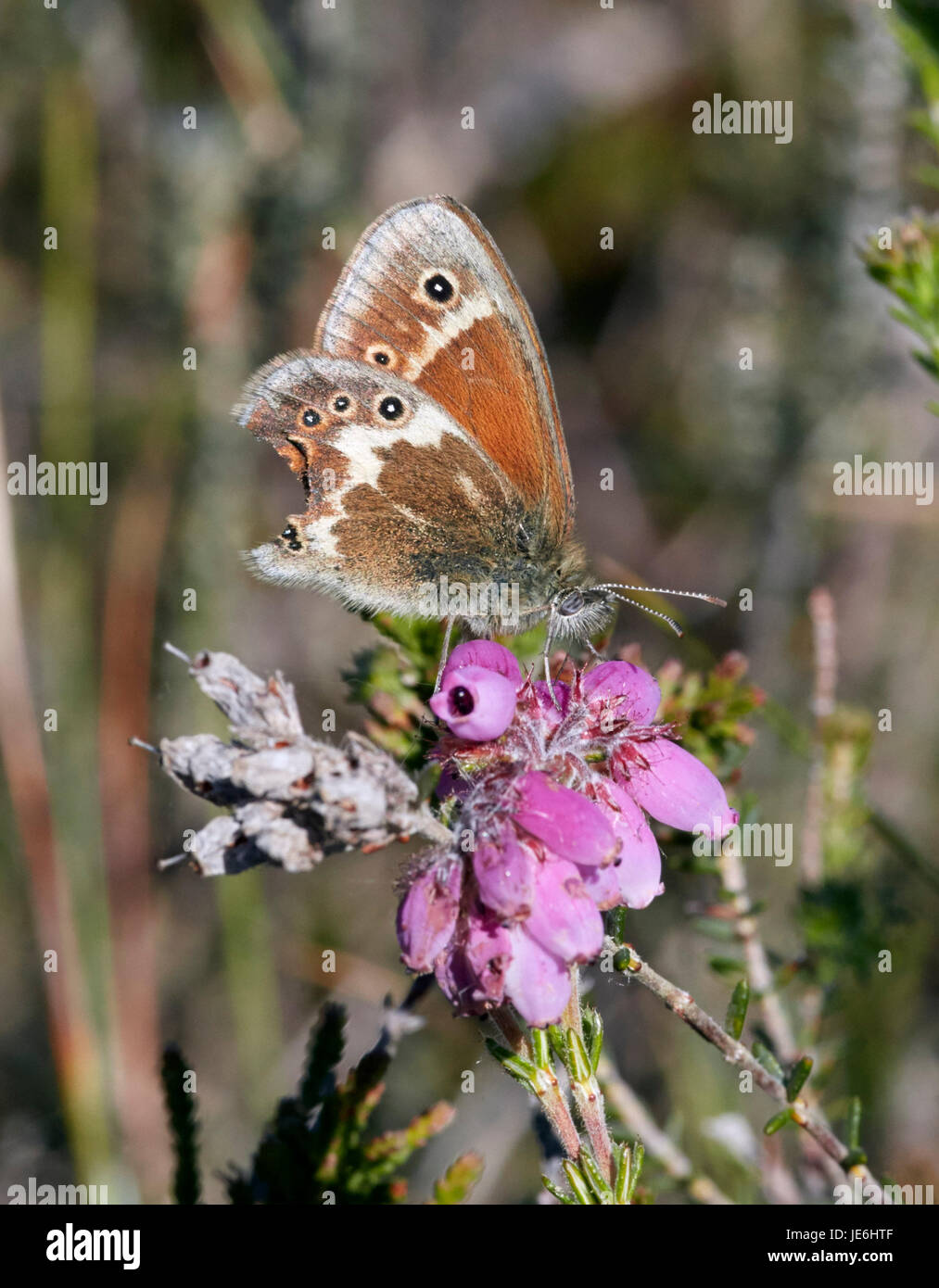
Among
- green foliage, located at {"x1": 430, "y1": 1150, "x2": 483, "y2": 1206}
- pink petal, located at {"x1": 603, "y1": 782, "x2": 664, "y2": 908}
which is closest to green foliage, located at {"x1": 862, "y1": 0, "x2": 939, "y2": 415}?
pink petal, located at {"x1": 603, "y1": 782, "x2": 664, "y2": 908}

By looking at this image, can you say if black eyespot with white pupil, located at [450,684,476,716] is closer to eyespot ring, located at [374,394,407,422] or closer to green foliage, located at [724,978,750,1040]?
green foliage, located at [724,978,750,1040]

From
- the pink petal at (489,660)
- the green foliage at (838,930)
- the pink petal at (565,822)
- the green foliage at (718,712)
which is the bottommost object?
the green foliage at (838,930)

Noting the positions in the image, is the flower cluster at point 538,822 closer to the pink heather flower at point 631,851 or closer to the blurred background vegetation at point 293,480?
the pink heather flower at point 631,851

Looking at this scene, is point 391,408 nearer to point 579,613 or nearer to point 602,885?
point 579,613

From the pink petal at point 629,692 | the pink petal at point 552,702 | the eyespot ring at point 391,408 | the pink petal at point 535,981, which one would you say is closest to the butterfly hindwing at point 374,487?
the eyespot ring at point 391,408
